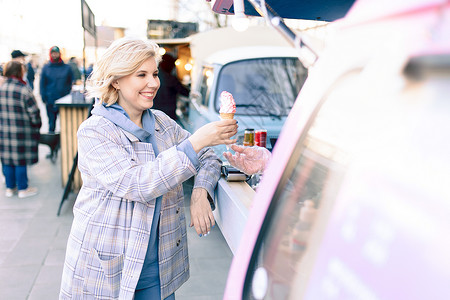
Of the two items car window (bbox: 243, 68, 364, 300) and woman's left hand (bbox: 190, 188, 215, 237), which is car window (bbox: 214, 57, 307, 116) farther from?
car window (bbox: 243, 68, 364, 300)

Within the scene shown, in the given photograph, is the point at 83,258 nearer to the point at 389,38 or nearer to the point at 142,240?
the point at 142,240

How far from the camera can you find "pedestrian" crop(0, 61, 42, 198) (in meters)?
5.99

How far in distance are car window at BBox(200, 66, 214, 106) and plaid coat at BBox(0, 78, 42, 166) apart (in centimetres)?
251

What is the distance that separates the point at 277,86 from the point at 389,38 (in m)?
5.02

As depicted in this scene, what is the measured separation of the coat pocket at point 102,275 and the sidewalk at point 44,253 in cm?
196

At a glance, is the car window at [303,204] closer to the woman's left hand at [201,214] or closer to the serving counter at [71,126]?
the woman's left hand at [201,214]

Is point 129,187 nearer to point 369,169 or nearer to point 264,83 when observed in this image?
point 369,169

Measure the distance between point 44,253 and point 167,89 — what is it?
3187 mm

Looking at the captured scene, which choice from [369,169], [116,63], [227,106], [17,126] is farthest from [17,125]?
[369,169]

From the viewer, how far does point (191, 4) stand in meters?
24.5

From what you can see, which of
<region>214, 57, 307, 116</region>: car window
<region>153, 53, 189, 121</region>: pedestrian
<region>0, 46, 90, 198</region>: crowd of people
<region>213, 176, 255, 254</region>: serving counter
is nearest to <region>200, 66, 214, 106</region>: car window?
<region>214, 57, 307, 116</region>: car window

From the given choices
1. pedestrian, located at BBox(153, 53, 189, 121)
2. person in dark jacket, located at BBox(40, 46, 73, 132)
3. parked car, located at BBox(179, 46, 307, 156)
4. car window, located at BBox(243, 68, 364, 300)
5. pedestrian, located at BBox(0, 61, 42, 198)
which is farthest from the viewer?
person in dark jacket, located at BBox(40, 46, 73, 132)

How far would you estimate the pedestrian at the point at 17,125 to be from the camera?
5992 millimetres

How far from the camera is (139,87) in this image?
2.06 m
